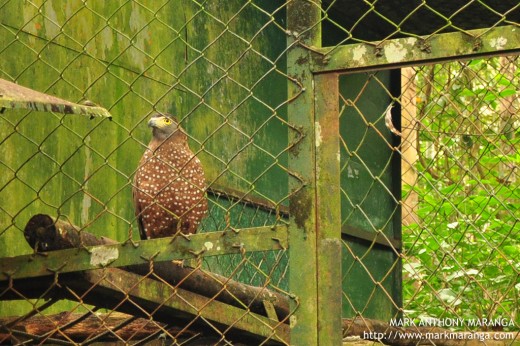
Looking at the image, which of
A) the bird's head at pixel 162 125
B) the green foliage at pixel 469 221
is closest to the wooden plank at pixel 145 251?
the green foliage at pixel 469 221

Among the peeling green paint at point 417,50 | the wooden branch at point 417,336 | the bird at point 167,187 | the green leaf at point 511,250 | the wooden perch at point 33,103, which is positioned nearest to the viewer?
the peeling green paint at point 417,50

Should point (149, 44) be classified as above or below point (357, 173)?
above

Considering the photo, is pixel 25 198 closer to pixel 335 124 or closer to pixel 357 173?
pixel 335 124

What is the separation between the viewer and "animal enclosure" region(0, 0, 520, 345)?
2.85m

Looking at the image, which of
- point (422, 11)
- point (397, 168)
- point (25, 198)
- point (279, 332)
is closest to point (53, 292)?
point (279, 332)

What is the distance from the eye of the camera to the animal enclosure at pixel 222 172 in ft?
9.36

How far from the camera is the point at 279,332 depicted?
3.97m

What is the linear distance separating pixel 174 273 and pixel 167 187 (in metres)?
0.95

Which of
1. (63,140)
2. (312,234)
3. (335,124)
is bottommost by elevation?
(312,234)

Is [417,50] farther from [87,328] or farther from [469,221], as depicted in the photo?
[87,328]

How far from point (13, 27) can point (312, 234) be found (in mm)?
2561

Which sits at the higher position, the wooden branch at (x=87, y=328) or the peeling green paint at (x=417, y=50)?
the peeling green paint at (x=417, y=50)

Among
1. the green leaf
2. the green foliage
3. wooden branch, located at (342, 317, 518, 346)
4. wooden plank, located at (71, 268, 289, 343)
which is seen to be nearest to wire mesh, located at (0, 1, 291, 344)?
wooden plank, located at (71, 268, 289, 343)

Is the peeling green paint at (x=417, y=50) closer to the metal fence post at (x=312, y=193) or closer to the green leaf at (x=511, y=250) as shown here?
the metal fence post at (x=312, y=193)
